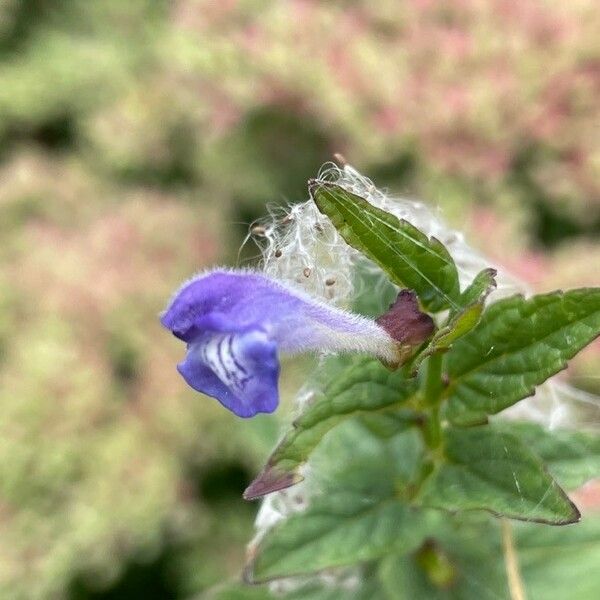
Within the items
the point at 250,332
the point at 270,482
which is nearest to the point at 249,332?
the point at 250,332

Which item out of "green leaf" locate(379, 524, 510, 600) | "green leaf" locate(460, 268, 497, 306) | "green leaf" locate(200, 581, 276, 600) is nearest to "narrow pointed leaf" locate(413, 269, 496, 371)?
"green leaf" locate(460, 268, 497, 306)

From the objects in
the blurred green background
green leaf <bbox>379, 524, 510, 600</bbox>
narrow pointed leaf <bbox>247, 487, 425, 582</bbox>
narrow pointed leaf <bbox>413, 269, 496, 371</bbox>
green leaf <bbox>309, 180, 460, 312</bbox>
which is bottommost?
green leaf <bbox>379, 524, 510, 600</bbox>

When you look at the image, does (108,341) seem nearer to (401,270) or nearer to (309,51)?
(309,51)

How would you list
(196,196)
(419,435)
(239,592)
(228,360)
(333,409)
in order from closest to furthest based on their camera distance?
(228,360) < (333,409) < (419,435) < (239,592) < (196,196)

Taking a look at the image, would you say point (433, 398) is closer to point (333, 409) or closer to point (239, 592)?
point (333, 409)

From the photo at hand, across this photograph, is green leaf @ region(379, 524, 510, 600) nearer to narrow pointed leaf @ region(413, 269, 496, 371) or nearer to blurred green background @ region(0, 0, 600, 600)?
narrow pointed leaf @ region(413, 269, 496, 371)

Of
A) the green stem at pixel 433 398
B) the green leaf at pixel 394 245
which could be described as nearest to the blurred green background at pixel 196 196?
the green stem at pixel 433 398
